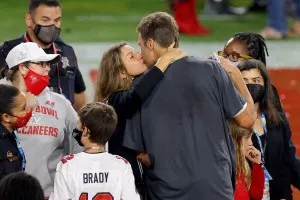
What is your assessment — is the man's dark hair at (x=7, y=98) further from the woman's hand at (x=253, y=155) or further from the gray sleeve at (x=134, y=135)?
the woman's hand at (x=253, y=155)

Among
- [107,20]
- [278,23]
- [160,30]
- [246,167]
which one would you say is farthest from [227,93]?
[107,20]

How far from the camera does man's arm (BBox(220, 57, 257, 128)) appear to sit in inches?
250

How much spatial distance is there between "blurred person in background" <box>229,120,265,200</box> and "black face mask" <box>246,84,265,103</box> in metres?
0.31

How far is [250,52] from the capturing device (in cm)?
775

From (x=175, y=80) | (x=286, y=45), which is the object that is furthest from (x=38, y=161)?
(x=286, y=45)

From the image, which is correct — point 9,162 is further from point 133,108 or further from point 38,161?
point 133,108

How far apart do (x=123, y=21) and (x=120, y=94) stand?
41.8ft

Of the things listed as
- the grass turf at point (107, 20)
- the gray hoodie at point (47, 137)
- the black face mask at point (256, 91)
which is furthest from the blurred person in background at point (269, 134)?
the grass turf at point (107, 20)

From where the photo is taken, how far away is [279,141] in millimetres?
Result: 7445

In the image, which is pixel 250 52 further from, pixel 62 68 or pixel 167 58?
pixel 167 58

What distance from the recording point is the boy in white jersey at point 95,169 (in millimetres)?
6133

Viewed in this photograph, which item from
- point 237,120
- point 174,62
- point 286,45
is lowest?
point 286,45

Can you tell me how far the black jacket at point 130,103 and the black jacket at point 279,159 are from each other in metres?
1.23

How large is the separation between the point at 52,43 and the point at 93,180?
2189 mm
